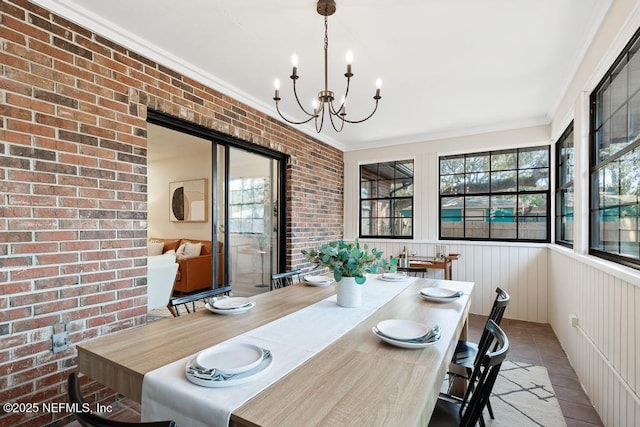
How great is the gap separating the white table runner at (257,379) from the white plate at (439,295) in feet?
1.37

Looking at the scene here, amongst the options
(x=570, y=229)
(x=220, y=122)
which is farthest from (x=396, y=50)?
(x=570, y=229)

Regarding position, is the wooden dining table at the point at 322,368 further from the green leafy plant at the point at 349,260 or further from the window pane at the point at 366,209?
the window pane at the point at 366,209

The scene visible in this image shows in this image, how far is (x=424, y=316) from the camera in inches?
65.0

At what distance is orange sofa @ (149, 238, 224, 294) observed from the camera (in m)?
3.30

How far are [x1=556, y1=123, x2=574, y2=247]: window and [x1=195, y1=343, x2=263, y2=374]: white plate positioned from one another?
134 inches

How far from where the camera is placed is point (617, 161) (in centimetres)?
194

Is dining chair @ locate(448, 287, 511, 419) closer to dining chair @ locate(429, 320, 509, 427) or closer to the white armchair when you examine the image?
dining chair @ locate(429, 320, 509, 427)

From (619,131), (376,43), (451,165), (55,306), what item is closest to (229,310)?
(55,306)

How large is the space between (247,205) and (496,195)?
330cm

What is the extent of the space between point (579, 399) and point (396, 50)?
112 inches

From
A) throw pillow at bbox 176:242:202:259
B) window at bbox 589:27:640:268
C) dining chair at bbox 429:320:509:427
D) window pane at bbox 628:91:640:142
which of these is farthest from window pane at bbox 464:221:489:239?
throw pillow at bbox 176:242:202:259

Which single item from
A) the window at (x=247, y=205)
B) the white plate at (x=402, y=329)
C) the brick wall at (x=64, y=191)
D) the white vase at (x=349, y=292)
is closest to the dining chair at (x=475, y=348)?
the white plate at (x=402, y=329)

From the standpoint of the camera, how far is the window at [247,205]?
3.44 m

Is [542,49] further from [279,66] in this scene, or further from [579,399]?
[579,399]
